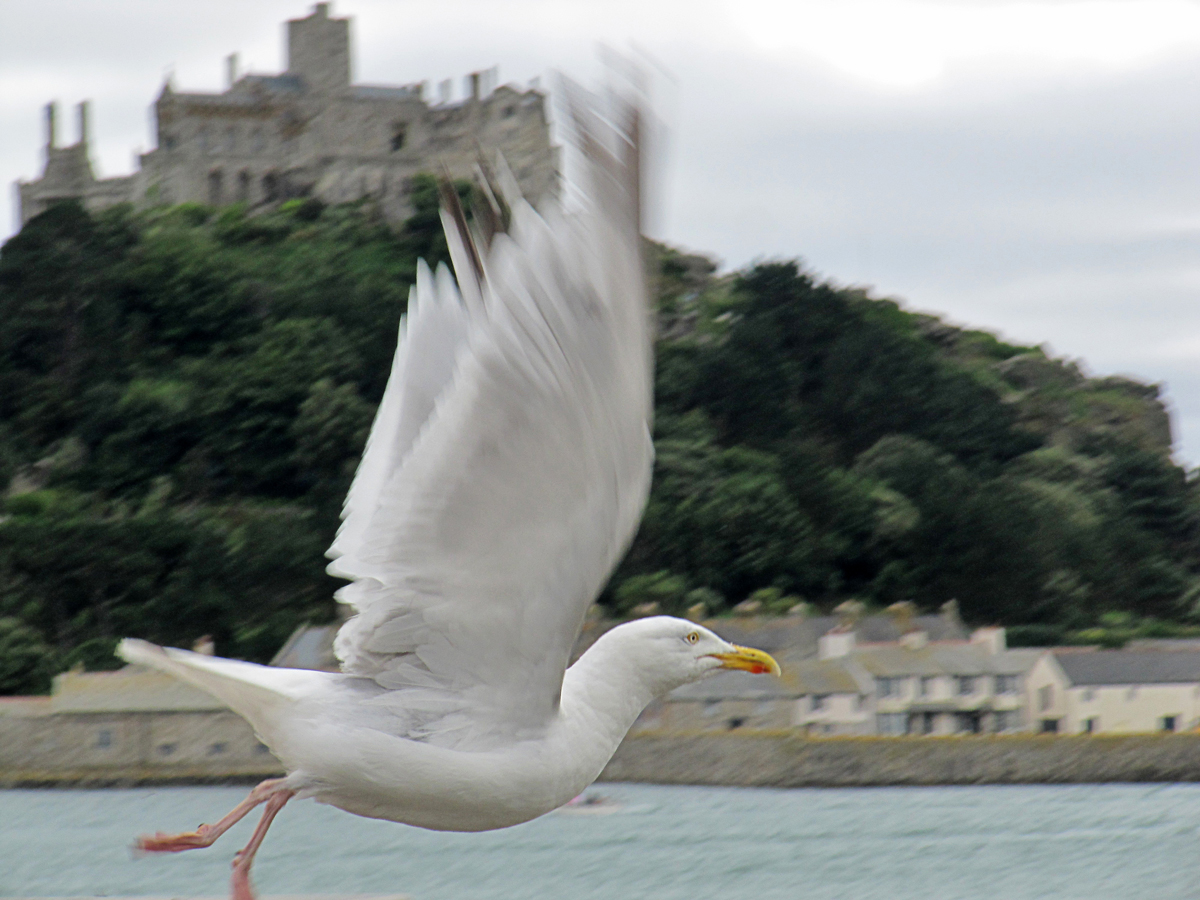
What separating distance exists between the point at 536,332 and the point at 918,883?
3042 cm

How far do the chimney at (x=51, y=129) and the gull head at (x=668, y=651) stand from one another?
65.1 meters

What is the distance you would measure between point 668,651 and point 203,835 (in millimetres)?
1271

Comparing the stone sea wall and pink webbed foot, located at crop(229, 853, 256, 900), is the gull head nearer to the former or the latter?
pink webbed foot, located at crop(229, 853, 256, 900)

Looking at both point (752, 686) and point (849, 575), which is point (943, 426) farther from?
point (752, 686)

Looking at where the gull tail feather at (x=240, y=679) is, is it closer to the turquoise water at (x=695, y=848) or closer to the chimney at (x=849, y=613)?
the turquoise water at (x=695, y=848)

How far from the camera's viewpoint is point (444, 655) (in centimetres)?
427

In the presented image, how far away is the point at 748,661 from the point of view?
→ 4637mm

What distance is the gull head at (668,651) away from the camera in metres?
4.47

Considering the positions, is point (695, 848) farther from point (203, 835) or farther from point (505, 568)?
point (505, 568)

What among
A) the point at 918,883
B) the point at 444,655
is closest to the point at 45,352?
the point at 918,883

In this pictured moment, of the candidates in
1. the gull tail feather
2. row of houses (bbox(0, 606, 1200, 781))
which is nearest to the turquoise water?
row of houses (bbox(0, 606, 1200, 781))

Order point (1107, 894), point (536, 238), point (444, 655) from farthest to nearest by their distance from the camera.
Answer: point (1107, 894) → point (444, 655) → point (536, 238)

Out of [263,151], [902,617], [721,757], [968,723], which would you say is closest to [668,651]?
[721,757]

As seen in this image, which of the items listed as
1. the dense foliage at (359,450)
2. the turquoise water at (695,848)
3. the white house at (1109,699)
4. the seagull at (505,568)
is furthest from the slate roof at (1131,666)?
the seagull at (505,568)
